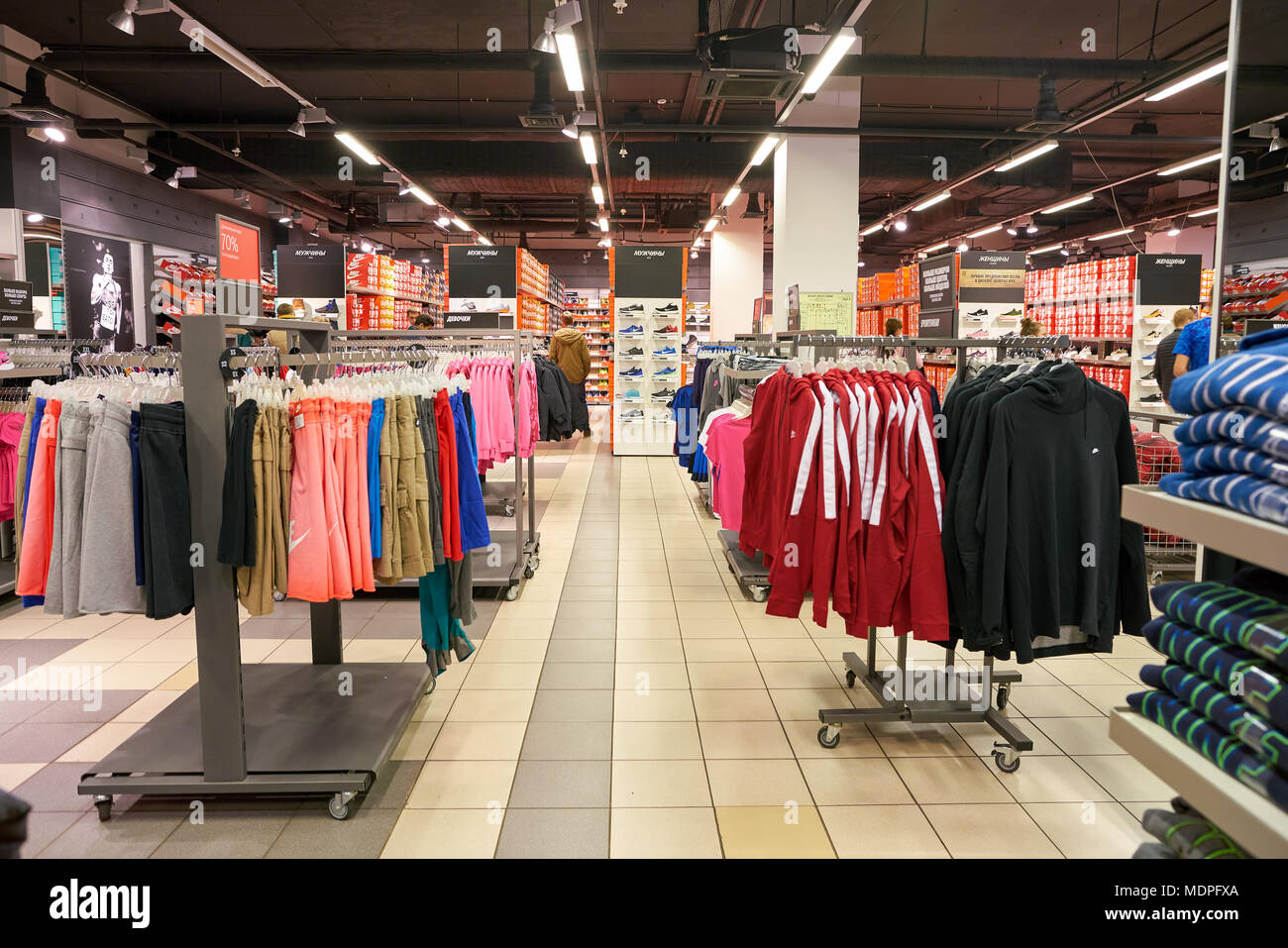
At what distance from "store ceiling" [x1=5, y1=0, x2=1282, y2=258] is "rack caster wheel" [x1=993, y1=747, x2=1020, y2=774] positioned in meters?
6.88

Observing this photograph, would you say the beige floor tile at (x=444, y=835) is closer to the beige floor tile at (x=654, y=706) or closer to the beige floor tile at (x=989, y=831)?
the beige floor tile at (x=654, y=706)

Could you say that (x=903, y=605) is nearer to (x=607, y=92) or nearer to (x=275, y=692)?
(x=275, y=692)

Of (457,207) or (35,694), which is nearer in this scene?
(35,694)

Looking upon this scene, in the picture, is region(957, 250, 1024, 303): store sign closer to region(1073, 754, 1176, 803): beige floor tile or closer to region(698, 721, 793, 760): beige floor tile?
region(1073, 754, 1176, 803): beige floor tile

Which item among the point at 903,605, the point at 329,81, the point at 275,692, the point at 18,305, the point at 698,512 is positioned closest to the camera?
the point at 903,605

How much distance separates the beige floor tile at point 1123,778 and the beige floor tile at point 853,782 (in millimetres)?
824

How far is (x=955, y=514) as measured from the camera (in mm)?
3148

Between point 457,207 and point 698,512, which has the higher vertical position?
point 457,207

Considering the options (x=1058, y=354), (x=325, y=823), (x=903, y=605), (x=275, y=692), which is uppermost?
(x=1058, y=354)

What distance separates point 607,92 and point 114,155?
842 centimetres

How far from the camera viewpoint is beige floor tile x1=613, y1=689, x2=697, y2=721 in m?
3.97

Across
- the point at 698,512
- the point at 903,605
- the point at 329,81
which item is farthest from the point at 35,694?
the point at 329,81

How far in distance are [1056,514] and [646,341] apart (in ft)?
34.9

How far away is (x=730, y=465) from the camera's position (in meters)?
5.22
